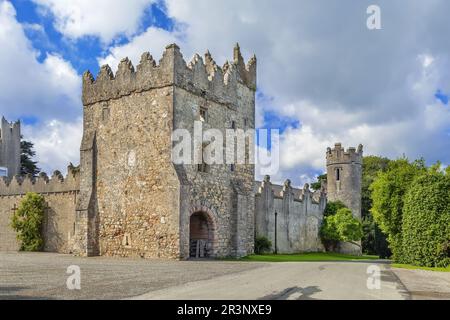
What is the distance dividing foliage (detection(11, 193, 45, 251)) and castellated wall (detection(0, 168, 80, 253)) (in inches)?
15.4

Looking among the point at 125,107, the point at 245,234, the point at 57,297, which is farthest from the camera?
the point at 245,234

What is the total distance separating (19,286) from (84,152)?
18335mm

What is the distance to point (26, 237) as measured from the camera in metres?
34.5

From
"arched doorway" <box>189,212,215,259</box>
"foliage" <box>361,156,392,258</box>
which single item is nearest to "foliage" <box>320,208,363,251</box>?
"foliage" <box>361,156,392,258</box>

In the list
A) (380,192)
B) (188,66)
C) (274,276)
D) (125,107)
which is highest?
(188,66)

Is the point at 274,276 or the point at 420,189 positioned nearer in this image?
the point at 274,276

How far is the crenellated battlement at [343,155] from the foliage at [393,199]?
30688 millimetres

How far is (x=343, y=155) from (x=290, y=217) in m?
15.4

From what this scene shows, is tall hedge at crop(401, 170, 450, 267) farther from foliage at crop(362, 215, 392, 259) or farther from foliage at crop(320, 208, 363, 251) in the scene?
foliage at crop(362, 215, 392, 259)

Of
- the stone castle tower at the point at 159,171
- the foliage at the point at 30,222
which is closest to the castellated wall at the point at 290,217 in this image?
the stone castle tower at the point at 159,171

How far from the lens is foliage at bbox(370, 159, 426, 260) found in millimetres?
25844
